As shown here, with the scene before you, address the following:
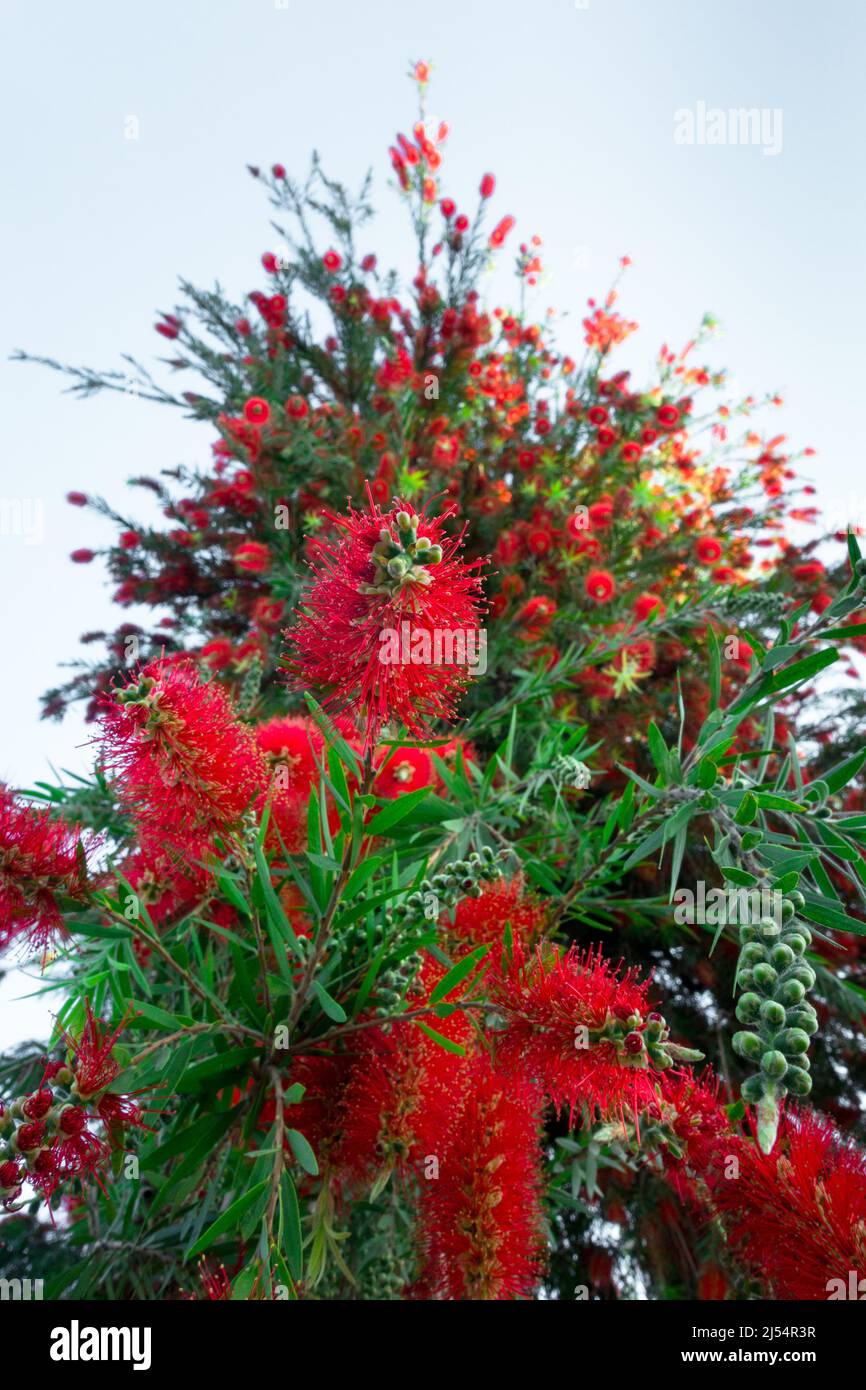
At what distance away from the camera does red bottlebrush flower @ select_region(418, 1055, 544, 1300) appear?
2.08 feet

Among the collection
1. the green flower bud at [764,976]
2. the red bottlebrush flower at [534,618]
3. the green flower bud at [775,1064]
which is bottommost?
the green flower bud at [775,1064]

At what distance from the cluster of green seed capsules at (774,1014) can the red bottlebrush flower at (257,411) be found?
1.24 meters

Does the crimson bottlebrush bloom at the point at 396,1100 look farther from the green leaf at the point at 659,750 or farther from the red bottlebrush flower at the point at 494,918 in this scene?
the green leaf at the point at 659,750

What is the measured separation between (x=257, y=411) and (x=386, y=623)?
1.07 meters

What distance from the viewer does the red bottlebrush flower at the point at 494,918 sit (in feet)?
2.45

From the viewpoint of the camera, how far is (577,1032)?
0.53 m

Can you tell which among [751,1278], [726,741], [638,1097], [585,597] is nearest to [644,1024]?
[638,1097]

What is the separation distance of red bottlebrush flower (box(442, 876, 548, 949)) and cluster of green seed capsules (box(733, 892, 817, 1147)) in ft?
1.14

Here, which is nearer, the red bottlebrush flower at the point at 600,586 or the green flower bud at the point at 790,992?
the green flower bud at the point at 790,992

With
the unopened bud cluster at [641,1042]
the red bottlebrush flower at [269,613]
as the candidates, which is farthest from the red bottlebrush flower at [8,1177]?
the red bottlebrush flower at [269,613]

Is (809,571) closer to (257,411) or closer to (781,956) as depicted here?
(257,411)

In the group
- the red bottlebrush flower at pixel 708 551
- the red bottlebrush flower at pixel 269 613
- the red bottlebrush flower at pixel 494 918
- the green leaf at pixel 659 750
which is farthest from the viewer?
the red bottlebrush flower at pixel 708 551

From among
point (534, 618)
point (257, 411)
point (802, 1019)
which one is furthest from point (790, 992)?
point (257, 411)

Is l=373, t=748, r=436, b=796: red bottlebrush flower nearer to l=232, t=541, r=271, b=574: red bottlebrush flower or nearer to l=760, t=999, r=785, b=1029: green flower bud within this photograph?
l=760, t=999, r=785, b=1029: green flower bud
